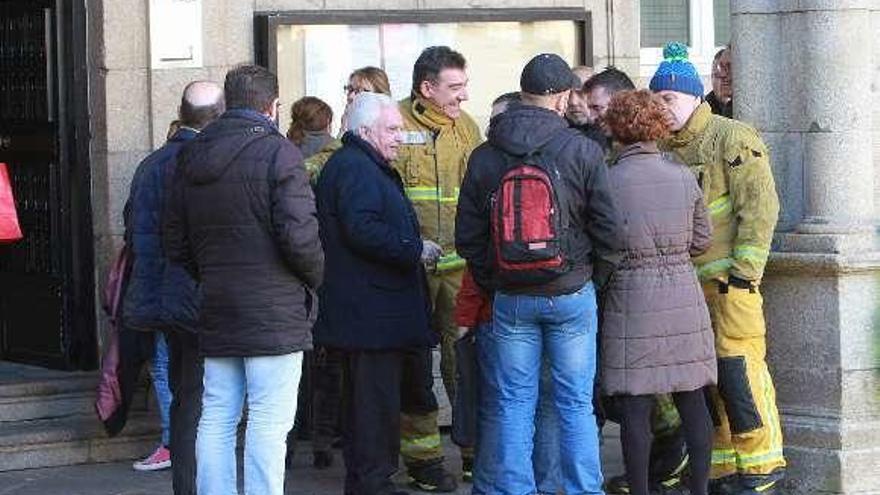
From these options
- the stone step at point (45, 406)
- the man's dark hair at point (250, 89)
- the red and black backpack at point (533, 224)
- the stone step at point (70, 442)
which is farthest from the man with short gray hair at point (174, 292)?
the stone step at point (45, 406)

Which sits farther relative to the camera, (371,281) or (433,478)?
(433,478)

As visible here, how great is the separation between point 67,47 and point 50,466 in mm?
2189

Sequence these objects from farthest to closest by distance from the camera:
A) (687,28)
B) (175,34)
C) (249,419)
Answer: (687,28), (175,34), (249,419)

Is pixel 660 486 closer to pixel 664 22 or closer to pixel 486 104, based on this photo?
pixel 486 104

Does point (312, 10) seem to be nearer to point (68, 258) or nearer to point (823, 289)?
point (68, 258)

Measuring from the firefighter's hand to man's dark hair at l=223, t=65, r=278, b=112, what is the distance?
1.29 m

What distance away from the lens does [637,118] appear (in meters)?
8.59

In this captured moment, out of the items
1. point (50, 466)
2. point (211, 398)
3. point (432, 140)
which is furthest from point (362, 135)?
point (50, 466)

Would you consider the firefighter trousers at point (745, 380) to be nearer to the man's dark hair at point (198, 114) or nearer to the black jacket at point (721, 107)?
the black jacket at point (721, 107)

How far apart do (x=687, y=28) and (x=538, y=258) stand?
458 centimetres

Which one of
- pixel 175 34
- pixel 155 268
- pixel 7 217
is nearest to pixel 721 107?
pixel 175 34

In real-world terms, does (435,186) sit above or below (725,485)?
above

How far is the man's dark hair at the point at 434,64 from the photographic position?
31.5 ft

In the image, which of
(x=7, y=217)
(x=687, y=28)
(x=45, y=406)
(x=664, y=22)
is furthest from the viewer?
(x=687, y=28)
